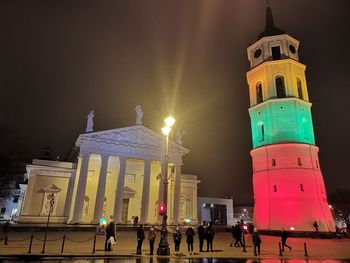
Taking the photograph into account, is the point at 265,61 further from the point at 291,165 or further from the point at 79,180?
the point at 79,180

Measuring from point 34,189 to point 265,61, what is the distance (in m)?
36.7

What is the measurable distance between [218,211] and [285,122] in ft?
113

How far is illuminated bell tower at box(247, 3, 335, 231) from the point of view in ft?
98.1

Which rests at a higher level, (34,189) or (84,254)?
(34,189)

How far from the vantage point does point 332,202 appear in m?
70.6

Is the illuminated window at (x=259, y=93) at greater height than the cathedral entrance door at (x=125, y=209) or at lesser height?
greater

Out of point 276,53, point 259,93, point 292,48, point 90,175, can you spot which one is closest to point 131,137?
point 90,175

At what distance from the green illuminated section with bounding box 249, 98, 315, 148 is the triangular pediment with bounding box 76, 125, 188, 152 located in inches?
489

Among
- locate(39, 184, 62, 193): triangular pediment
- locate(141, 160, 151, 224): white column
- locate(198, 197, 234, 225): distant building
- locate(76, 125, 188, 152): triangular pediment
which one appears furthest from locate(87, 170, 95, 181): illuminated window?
locate(198, 197, 234, 225): distant building

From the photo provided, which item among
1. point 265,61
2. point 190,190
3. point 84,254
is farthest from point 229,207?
point 84,254

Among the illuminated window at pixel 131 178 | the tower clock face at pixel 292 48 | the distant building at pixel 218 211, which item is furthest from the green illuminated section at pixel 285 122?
the distant building at pixel 218 211

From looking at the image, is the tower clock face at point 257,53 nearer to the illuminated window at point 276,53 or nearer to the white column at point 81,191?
the illuminated window at point 276,53

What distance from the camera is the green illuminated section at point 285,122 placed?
3222cm

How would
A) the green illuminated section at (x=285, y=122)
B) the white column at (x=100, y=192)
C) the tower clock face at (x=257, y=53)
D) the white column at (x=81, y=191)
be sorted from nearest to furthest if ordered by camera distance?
the white column at (x=81, y=191) < the white column at (x=100, y=192) < the green illuminated section at (x=285, y=122) < the tower clock face at (x=257, y=53)
